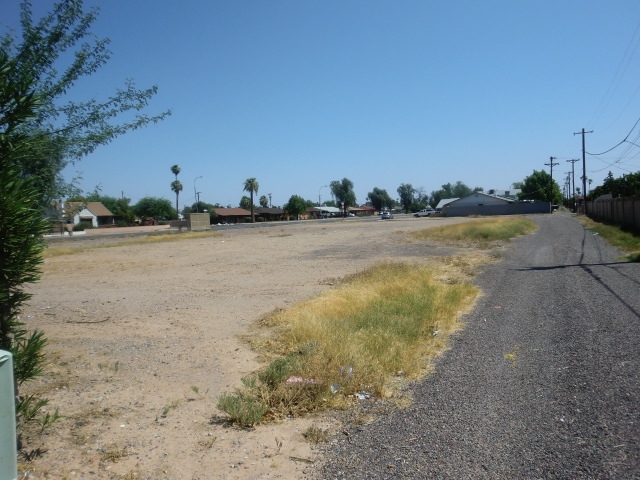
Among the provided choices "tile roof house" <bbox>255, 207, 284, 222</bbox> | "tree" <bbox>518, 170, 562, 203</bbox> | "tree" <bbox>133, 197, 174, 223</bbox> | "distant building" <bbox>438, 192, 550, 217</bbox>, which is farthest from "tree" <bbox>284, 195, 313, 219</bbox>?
"tree" <bbox>518, 170, 562, 203</bbox>

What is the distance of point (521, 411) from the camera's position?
18.4ft

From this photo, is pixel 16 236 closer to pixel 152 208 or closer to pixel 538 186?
pixel 152 208

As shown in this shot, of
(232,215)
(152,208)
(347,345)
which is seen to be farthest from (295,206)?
(347,345)

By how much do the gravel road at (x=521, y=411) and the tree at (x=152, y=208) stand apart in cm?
13241

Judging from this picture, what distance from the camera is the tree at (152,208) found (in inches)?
5340

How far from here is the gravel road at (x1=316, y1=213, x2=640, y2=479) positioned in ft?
14.8

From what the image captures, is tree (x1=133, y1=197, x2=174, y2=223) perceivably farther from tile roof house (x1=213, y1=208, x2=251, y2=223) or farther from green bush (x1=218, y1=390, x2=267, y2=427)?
green bush (x1=218, y1=390, x2=267, y2=427)

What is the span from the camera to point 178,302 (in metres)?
13.6

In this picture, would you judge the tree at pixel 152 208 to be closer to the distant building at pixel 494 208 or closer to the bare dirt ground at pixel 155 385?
the distant building at pixel 494 208

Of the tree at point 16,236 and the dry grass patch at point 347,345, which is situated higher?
the tree at point 16,236

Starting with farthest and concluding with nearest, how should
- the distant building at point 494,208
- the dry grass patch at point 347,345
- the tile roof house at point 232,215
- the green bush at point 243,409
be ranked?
the tile roof house at point 232,215, the distant building at point 494,208, the dry grass patch at point 347,345, the green bush at point 243,409

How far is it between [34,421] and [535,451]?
15.5 feet

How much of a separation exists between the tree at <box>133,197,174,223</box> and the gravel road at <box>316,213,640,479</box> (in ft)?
434

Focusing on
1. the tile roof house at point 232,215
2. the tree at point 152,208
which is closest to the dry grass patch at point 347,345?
the tree at point 152,208
